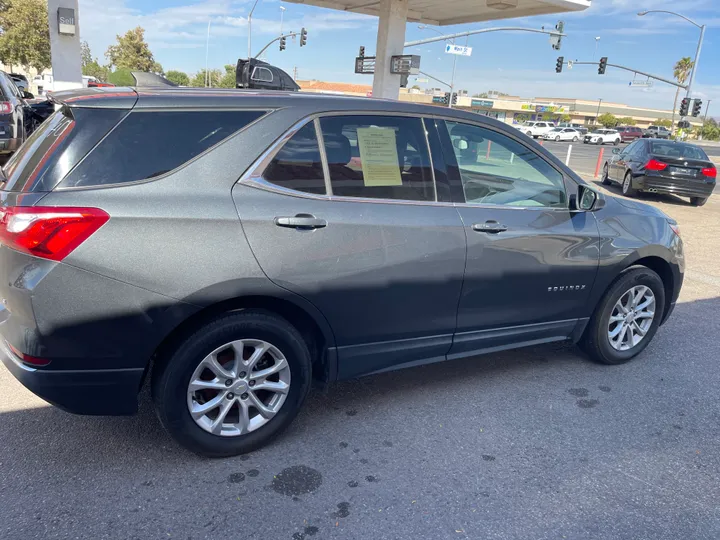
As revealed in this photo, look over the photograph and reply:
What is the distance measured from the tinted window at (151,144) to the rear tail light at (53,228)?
0.16 metres

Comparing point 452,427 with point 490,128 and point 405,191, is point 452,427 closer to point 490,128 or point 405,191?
point 405,191

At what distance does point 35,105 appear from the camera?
992 cm

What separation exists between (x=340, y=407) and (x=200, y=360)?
3.78ft

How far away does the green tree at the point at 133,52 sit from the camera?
58.8m

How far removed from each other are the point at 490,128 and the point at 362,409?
1961 millimetres

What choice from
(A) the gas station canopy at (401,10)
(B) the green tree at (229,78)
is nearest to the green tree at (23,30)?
(B) the green tree at (229,78)

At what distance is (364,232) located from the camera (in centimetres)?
308

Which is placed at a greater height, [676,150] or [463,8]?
[463,8]

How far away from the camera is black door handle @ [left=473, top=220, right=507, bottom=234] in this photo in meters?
3.46

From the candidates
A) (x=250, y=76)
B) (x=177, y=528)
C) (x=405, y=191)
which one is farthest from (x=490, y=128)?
(x=250, y=76)

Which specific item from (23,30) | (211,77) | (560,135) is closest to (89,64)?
(211,77)

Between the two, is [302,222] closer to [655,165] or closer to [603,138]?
[655,165]

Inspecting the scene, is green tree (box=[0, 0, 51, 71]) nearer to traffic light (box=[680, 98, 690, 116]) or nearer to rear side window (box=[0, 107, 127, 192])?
traffic light (box=[680, 98, 690, 116])

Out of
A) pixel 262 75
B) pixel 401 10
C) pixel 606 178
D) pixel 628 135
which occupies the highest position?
pixel 401 10
